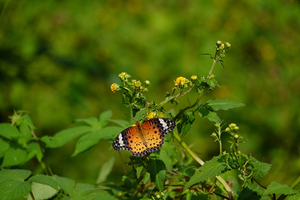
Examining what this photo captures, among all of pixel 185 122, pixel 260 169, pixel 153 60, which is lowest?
pixel 260 169

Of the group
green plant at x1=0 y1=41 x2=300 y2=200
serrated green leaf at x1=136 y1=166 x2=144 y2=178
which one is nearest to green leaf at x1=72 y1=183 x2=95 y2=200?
green plant at x1=0 y1=41 x2=300 y2=200

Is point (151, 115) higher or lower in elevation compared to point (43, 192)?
higher

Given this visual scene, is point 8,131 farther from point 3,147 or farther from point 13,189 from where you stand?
point 13,189

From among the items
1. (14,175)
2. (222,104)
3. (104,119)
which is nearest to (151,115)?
(222,104)

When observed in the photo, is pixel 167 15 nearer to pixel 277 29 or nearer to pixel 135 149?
pixel 277 29

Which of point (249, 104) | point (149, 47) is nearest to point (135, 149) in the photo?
point (249, 104)

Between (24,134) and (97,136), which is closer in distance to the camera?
(97,136)
